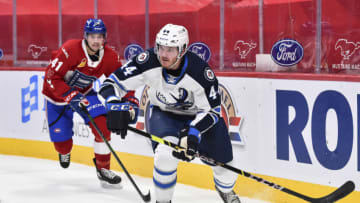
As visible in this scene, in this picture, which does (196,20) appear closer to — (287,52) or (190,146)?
(287,52)

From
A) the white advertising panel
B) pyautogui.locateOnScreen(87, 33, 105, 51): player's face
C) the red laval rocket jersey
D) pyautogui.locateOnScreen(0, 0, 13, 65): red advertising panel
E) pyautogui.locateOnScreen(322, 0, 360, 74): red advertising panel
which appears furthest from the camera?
pyautogui.locateOnScreen(0, 0, 13, 65): red advertising panel

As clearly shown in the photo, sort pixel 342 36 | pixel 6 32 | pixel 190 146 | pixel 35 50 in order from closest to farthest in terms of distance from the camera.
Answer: pixel 190 146 → pixel 342 36 → pixel 35 50 → pixel 6 32

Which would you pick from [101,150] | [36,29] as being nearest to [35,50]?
[36,29]

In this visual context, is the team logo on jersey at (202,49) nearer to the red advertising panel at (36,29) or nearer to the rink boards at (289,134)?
the rink boards at (289,134)

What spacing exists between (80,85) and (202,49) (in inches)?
41.9

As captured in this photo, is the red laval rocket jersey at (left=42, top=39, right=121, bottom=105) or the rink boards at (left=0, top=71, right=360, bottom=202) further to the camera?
the red laval rocket jersey at (left=42, top=39, right=121, bottom=105)

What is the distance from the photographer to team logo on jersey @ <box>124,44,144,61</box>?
636 centimetres

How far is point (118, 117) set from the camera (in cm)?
390

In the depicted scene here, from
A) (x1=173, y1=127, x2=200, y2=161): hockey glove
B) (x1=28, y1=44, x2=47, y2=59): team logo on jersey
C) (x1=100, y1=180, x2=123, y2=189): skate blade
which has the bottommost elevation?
(x1=100, y1=180, x2=123, y2=189): skate blade

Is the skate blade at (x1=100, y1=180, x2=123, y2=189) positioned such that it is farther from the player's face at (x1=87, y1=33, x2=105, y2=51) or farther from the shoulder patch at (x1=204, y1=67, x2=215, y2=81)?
the shoulder patch at (x1=204, y1=67, x2=215, y2=81)

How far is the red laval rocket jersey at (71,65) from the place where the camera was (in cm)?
522

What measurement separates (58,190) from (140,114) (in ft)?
3.25

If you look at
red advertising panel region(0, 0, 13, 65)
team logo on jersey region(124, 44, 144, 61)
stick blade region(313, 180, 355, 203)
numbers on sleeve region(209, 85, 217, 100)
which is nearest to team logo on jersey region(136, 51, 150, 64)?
numbers on sleeve region(209, 85, 217, 100)

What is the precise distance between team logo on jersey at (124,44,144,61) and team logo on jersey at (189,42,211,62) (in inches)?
27.9
